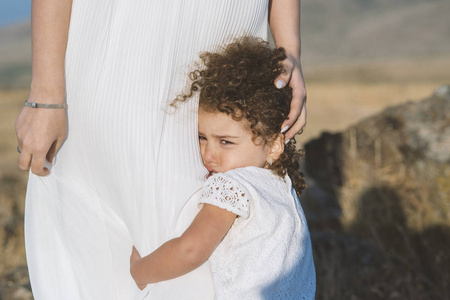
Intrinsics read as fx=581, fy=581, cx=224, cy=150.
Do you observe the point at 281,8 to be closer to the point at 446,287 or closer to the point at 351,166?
the point at 446,287

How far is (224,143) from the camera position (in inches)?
74.8

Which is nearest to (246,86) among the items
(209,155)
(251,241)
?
(209,155)

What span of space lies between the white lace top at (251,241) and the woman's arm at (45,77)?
1.67 ft

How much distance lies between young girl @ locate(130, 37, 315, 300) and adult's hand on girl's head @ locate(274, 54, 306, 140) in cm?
2

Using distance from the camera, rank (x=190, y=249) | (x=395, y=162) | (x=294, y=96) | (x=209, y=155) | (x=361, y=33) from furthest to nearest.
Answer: (x=361, y=33), (x=395, y=162), (x=294, y=96), (x=209, y=155), (x=190, y=249)

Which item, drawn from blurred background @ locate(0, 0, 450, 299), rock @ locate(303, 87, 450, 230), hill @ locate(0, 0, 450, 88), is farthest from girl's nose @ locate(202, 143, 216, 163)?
hill @ locate(0, 0, 450, 88)

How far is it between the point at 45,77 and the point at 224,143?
59 centimetres

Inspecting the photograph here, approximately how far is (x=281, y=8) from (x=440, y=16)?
88.5 metres

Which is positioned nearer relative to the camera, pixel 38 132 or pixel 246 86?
pixel 38 132

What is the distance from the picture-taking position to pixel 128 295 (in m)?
1.86

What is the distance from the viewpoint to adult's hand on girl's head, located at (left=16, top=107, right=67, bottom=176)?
175 centimetres

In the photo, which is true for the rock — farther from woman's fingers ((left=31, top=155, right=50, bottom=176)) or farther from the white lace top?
woman's fingers ((left=31, top=155, right=50, bottom=176))

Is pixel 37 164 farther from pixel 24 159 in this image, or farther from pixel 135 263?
pixel 135 263

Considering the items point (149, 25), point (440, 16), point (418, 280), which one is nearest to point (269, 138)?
point (149, 25)
